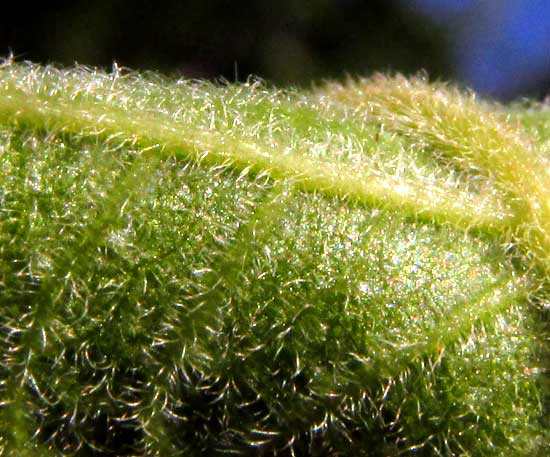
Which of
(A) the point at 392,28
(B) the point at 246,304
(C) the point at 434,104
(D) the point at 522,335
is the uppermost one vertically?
(C) the point at 434,104

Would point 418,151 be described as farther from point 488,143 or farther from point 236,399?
point 236,399

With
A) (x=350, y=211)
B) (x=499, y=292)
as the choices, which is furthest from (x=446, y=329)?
(x=350, y=211)

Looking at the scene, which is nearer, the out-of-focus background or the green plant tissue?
the green plant tissue

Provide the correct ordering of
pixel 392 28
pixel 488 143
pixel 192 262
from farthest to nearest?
pixel 392 28 < pixel 488 143 < pixel 192 262

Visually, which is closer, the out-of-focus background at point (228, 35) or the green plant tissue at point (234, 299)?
the green plant tissue at point (234, 299)

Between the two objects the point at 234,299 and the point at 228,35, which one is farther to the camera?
the point at 228,35

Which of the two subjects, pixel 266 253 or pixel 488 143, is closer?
pixel 266 253

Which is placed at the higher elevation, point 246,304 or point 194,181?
point 194,181

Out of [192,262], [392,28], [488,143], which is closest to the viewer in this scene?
[192,262]
